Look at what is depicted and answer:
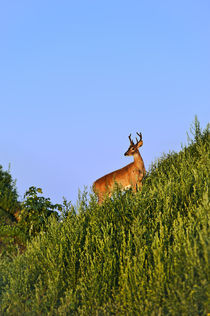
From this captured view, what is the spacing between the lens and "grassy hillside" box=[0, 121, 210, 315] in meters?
6.58

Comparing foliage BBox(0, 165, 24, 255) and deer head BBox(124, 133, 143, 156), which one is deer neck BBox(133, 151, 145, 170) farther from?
foliage BBox(0, 165, 24, 255)

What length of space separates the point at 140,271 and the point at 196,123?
9.08 m

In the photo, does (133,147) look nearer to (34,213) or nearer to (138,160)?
(138,160)

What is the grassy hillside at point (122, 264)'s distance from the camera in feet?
21.6

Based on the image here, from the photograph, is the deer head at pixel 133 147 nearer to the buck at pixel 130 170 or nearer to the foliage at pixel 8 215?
the buck at pixel 130 170

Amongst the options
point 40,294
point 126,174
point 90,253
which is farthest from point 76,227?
point 126,174

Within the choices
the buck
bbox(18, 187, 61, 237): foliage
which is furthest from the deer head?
bbox(18, 187, 61, 237): foliage

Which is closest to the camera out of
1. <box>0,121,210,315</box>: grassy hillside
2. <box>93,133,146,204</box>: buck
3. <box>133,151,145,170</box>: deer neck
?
<box>0,121,210,315</box>: grassy hillside

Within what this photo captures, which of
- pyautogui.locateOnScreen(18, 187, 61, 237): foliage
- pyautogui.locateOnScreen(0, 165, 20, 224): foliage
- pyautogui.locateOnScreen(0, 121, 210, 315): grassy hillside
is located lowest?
pyautogui.locateOnScreen(0, 121, 210, 315): grassy hillside

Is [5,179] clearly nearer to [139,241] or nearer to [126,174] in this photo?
[126,174]

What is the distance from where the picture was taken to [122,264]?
7945mm

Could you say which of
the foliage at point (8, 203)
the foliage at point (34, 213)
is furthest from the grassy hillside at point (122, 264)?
the foliage at point (8, 203)

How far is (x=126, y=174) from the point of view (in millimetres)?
16906

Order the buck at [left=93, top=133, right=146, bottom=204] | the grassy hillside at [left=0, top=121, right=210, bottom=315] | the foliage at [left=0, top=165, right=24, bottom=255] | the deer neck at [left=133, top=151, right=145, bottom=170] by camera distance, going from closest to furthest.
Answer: the grassy hillside at [left=0, top=121, right=210, bottom=315], the foliage at [left=0, top=165, right=24, bottom=255], the buck at [left=93, top=133, right=146, bottom=204], the deer neck at [left=133, top=151, right=145, bottom=170]
